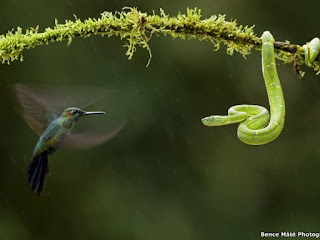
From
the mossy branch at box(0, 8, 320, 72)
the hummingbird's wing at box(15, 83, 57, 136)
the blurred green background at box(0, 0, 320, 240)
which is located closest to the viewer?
the mossy branch at box(0, 8, 320, 72)

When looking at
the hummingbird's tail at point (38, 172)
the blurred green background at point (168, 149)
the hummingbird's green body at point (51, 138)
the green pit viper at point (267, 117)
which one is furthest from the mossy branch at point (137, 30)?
the blurred green background at point (168, 149)

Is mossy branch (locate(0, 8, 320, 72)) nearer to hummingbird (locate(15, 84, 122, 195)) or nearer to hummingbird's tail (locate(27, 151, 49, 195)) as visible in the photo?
hummingbird (locate(15, 84, 122, 195))

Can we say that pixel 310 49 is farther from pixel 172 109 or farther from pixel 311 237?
pixel 311 237

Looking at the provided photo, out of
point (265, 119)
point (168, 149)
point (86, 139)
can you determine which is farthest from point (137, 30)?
point (168, 149)

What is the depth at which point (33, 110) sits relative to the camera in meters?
1.77

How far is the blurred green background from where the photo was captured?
15.2ft

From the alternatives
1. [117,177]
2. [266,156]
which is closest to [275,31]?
[266,156]

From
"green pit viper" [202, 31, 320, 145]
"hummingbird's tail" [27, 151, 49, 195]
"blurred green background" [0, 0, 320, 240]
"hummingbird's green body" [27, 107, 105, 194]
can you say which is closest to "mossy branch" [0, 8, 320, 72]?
"green pit viper" [202, 31, 320, 145]

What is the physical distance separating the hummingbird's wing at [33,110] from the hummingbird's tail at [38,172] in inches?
4.2

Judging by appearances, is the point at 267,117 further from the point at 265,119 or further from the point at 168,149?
the point at 168,149

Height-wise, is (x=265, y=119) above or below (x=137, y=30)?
below

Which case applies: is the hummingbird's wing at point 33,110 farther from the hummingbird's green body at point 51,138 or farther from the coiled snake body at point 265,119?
A: the coiled snake body at point 265,119

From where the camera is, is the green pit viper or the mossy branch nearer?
the mossy branch

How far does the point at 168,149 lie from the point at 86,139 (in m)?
3.12
